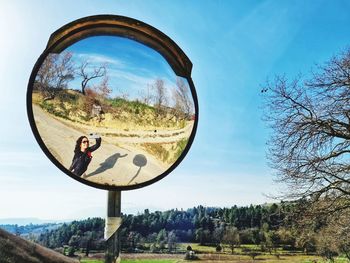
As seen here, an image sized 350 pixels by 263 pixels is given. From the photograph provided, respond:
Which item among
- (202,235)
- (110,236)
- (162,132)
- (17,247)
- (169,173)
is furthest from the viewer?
(202,235)

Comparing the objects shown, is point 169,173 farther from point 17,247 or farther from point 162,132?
point 17,247

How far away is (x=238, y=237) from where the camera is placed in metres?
38.9

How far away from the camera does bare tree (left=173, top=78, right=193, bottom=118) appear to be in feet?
8.05

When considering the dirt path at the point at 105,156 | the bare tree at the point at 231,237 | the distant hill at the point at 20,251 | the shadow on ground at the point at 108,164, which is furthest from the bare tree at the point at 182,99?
the bare tree at the point at 231,237

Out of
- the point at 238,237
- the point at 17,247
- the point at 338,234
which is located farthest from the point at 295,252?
the point at 17,247

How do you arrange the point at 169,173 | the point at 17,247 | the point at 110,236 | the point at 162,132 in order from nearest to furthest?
the point at 110,236
the point at 169,173
the point at 162,132
the point at 17,247

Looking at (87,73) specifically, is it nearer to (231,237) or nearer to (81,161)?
(81,161)

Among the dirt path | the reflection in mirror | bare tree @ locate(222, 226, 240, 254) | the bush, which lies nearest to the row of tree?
the reflection in mirror

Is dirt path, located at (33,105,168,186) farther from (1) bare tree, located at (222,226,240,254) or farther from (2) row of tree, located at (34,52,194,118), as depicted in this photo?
(1) bare tree, located at (222,226,240,254)

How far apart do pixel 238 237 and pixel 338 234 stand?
28.4 m

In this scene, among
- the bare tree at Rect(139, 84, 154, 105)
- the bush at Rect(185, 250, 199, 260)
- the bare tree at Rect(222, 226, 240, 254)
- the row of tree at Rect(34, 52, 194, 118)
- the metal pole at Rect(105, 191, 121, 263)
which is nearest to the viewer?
the metal pole at Rect(105, 191, 121, 263)

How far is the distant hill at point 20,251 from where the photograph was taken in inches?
153

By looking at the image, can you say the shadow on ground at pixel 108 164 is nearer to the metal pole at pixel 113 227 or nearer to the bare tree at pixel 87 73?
the metal pole at pixel 113 227

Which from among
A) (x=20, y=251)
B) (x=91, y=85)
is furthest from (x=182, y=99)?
(x=20, y=251)
